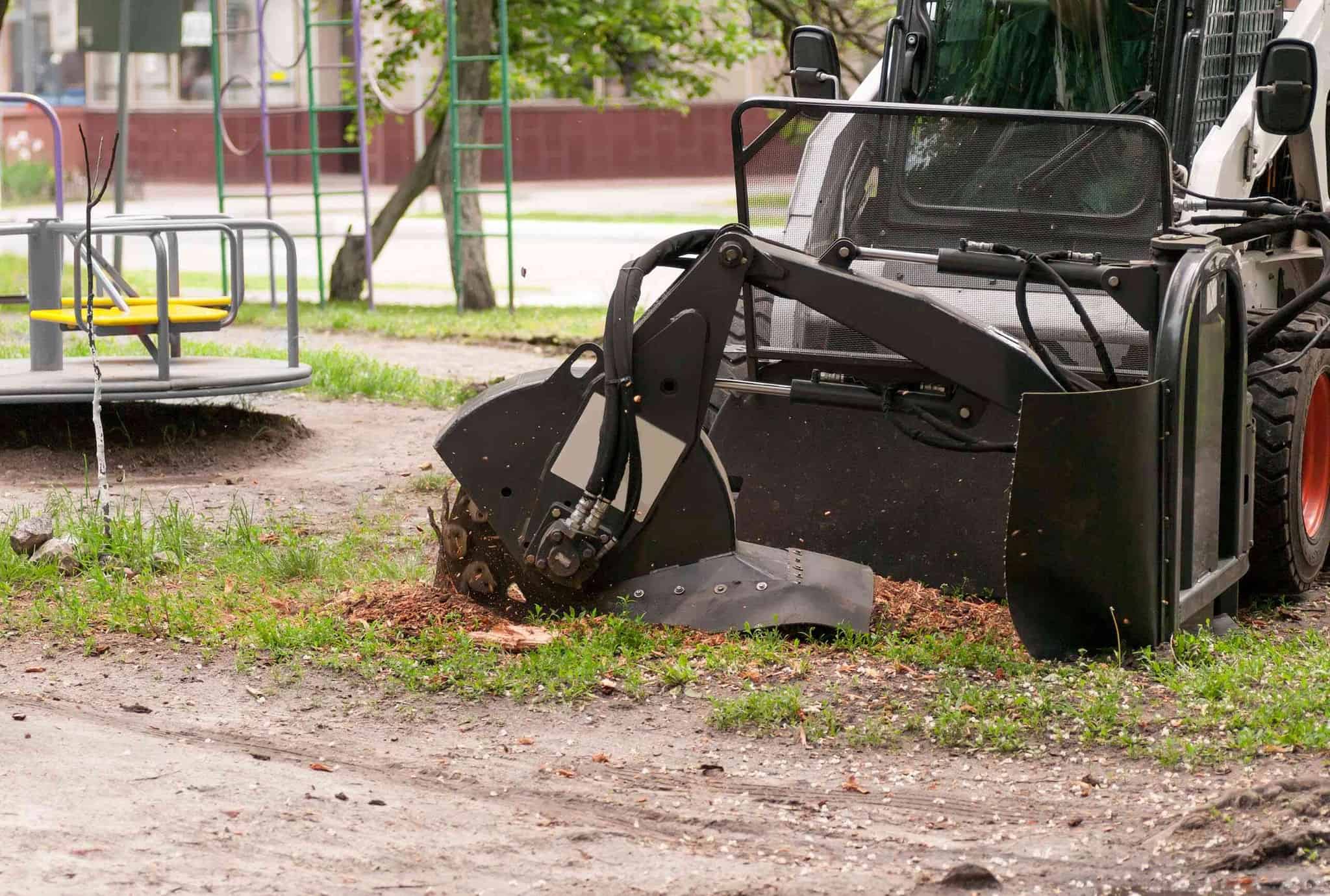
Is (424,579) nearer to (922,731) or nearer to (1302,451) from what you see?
(922,731)

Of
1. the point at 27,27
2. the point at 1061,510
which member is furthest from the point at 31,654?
the point at 27,27

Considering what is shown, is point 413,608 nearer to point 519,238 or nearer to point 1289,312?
point 1289,312

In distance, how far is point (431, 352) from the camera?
12695 millimetres

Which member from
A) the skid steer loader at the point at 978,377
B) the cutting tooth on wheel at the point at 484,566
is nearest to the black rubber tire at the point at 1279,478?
the skid steer loader at the point at 978,377

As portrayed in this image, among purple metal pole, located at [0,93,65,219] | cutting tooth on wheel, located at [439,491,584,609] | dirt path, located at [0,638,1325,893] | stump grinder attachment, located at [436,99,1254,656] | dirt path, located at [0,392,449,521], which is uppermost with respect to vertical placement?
purple metal pole, located at [0,93,65,219]

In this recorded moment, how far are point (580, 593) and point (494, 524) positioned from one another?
322mm

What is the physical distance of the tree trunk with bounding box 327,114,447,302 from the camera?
16375 mm

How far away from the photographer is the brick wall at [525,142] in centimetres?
3450

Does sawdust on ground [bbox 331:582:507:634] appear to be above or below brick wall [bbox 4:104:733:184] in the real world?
below

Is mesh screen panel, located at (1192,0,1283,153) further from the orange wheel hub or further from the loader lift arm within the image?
the loader lift arm

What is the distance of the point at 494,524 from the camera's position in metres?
5.15

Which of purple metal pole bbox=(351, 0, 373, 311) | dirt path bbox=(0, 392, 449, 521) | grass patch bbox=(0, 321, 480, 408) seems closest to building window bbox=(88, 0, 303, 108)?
purple metal pole bbox=(351, 0, 373, 311)

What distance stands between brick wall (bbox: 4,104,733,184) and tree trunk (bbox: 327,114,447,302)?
1744 cm

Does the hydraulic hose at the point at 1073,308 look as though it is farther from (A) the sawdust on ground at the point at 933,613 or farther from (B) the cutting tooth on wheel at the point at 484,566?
(B) the cutting tooth on wheel at the point at 484,566
